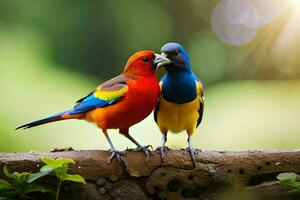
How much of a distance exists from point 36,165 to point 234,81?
2000 mm

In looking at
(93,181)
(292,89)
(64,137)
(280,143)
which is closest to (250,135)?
(280,143)

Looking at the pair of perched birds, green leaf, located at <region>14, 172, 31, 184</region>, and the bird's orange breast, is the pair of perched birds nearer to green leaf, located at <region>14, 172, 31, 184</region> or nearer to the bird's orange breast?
the bird's orange breast

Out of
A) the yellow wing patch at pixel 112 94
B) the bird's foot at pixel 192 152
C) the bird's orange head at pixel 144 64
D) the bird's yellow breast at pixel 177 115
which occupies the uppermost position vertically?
the bird's orange head at pixel 144 64

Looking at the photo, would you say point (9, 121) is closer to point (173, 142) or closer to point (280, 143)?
point (173, 142)

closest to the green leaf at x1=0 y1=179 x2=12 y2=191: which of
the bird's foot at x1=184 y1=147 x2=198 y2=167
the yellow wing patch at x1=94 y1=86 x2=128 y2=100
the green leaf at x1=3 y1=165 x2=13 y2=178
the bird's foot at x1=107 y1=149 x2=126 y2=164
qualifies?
the green leaf at x1=3 y1=165 x2=13 y2=178

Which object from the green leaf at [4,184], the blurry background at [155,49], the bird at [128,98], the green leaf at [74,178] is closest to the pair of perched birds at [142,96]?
the bird at [128,98]

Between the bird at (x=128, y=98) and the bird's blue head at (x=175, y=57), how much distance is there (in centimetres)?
3

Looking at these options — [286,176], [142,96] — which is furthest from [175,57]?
[286,176]

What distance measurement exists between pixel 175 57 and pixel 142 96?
0.17 meters

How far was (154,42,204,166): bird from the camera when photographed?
6.30 feet

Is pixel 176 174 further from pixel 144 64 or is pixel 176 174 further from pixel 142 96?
pixel 144 64

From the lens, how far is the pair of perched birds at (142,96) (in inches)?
73.9

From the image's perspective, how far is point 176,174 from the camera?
181 centimetres

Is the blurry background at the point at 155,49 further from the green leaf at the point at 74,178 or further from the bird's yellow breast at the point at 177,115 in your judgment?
the green leaf at the point at 74,178
